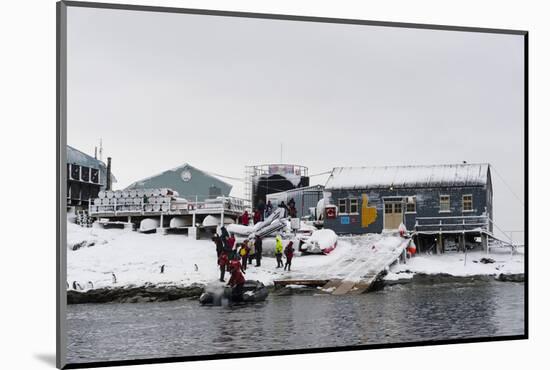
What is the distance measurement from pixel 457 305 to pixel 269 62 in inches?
122

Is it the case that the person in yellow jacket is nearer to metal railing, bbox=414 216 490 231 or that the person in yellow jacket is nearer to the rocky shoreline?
the rocky shoreline

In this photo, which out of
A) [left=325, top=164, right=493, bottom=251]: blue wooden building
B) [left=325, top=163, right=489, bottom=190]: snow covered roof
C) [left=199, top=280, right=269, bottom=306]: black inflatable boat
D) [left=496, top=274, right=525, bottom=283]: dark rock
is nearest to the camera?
[left=199, top=280, right=269, bottom=306]: black inflatable boat

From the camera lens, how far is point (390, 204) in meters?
9.84

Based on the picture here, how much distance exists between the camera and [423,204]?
9.86 m

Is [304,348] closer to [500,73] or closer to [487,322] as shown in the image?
[487,322]

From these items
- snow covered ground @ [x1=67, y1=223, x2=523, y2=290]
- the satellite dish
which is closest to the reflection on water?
snow covered ground @ [x1=67, y1=223, x2=523, y2=290]

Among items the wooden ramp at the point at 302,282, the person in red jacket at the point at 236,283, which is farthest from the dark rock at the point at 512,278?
the person in red jacket at the point at 236,283

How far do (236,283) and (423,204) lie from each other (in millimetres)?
2173

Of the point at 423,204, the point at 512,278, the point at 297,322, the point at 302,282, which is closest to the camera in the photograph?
the point at 297,322

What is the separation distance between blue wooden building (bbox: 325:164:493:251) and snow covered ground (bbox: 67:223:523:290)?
0.19 metres

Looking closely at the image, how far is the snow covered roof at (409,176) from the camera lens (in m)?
9.52

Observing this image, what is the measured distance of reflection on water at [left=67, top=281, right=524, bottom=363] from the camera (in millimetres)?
8516

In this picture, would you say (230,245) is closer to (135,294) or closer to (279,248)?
(279,248)

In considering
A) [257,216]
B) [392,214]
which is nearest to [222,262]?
[257,216]
